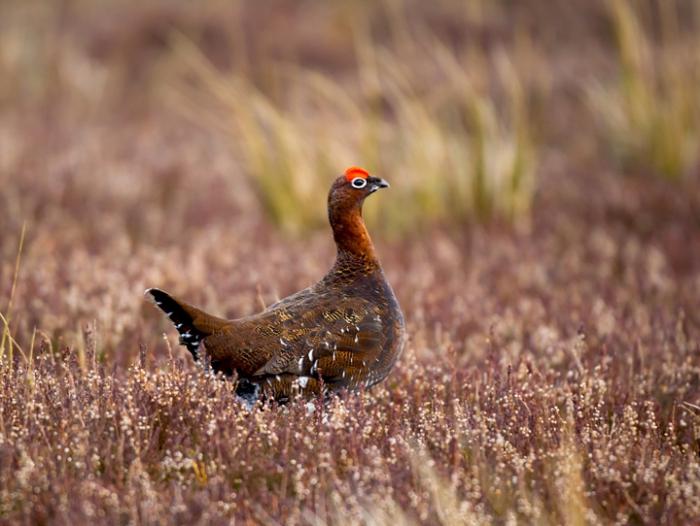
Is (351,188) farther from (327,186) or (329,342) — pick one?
(327,186)

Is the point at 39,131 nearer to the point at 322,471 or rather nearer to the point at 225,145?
the point at 225,145

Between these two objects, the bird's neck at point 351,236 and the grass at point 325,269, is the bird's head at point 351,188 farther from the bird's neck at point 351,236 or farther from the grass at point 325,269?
the grass at point 325,269

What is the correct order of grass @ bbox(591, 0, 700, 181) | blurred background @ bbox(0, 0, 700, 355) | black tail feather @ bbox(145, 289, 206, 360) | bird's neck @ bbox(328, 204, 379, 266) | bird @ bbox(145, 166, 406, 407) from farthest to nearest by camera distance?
grass @ bbox(591, 0, 700, 181) < blurred background @ bbox(0, 0, 700, 355) < bird's neck @ bbox(328, 204, 379, 266) < bird @ bbox(145, 166, 406, 407) < black tail feather @ bbox(145, 289, 206, 360)

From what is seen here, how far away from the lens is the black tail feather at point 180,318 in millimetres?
3479

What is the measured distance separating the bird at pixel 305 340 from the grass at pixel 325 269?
155mm

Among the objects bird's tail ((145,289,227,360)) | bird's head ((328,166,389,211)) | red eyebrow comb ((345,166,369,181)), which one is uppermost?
red eyebrow comb ((345,166,369,181))

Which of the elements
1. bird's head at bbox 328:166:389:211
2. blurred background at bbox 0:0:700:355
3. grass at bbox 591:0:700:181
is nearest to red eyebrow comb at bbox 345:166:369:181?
bird's head at bbox 328:166:389:211

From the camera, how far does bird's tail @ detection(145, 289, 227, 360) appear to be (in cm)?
356

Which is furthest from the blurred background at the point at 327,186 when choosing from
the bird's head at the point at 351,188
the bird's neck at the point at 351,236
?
the bird's head at the point at 351,188

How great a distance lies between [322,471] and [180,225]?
19.0 feet

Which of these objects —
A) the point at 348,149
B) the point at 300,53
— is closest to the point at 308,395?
the point at 348,149

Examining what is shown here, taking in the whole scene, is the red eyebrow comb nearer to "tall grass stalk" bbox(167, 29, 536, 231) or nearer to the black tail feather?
the black tail feather

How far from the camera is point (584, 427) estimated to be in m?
3.45

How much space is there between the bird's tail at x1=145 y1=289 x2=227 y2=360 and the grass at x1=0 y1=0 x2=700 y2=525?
0.32 ft
